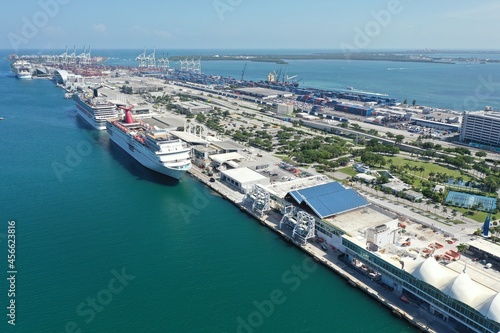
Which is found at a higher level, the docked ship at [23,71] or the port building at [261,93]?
the port building at [261,93]

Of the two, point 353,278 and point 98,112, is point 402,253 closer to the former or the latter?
point 353,278

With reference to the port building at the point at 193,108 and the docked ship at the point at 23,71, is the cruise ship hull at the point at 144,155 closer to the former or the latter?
the port building at the point at 193,108

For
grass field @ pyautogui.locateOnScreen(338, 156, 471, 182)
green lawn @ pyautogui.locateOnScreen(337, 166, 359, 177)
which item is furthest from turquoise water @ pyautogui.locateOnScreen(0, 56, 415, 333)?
grass field @ pyautogui.locateOnScreen(338, 156, 471, 182)

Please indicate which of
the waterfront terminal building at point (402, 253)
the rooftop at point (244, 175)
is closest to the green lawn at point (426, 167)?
the waterfront terminal building at point (402, 253)

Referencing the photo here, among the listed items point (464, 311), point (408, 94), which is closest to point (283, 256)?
point (464, 311)

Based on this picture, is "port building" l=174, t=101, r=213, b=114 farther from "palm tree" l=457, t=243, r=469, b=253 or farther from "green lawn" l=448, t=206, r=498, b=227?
"palm tree" l=457, t=243, r=469, b=253
